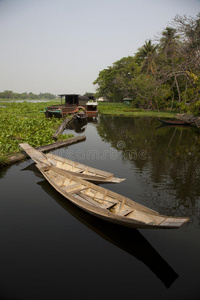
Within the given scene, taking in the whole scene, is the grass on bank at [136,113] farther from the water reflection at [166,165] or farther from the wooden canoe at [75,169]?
the wooden canoe at [75,169]

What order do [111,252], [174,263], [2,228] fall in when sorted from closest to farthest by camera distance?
[174,263], [111,252], [2,228]

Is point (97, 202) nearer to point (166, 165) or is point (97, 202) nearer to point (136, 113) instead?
point (166, 165)

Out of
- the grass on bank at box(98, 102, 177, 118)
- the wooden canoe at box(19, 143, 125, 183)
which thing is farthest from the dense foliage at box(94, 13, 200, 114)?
the wooden canoe at box(19, 143, 125, 183)

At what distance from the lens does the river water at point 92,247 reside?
424 cm

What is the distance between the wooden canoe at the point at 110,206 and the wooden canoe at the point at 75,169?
612 mm

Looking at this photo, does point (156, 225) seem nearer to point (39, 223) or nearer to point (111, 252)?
point (111, 252)

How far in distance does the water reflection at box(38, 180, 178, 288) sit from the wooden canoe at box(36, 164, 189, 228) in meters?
0.71

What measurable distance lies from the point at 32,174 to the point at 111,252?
6.77 m

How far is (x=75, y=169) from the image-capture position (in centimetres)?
928

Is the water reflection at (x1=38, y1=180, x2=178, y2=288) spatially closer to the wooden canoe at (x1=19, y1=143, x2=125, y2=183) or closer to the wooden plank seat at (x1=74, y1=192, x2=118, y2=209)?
the wooden plank seat at (x1=74, y1=192, x2=118, y2=209)

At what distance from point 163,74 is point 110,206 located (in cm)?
1815

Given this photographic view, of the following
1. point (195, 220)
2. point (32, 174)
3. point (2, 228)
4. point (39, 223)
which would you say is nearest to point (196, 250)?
point (195, 220)

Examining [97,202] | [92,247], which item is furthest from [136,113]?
[92,247]

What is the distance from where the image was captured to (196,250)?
5273mm
